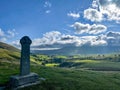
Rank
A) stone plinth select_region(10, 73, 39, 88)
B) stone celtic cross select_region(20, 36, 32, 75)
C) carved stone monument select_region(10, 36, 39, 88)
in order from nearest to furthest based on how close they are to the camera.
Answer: stone plinth select_region(10, 73, 39, 88), carved stone monument select_region(10, 36, 39, 88), stone celtic cross select_region(20, 36, 32, 75)

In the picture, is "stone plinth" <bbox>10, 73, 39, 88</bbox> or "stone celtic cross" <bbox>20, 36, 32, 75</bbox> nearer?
"stone plinth" <bbox>10, 73, 39, 88</bbox>

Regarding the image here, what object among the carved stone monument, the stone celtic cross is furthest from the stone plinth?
the stone celtic cross

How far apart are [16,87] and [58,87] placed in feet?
18.8

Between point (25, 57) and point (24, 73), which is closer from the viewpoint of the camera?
Result: point (24, 73)

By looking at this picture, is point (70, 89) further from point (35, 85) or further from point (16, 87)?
point (16, 87)

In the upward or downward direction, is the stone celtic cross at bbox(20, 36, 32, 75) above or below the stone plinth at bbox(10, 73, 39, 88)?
above

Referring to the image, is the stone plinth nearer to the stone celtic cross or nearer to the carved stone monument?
the carved stone monument

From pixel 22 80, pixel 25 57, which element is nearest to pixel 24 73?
pixel 22 80

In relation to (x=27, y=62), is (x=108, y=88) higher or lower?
lower

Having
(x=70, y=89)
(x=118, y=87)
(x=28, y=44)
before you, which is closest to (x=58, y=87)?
(x=70, y=89)

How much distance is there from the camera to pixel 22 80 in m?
35.9

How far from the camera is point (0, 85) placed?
37.4 metres

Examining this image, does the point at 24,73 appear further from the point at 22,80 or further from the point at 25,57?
the point at 25,57

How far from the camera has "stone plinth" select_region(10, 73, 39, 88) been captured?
3528 cm
